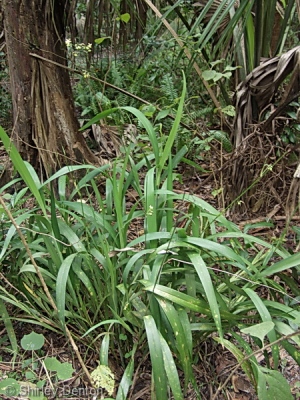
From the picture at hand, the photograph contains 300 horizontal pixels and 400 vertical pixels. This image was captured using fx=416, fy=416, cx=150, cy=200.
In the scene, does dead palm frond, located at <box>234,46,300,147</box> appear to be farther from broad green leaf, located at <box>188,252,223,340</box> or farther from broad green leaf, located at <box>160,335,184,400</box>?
broad green leaf, located at <box>160,335,184,400</box>

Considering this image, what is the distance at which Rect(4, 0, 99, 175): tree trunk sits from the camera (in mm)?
2074

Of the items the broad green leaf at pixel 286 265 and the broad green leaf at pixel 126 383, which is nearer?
the broad green leaf at pixel 126 383

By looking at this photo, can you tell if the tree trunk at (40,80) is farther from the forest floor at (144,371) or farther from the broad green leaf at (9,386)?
the broad green leaf at (9,386)

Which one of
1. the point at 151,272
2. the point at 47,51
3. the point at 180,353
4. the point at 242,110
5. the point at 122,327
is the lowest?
the point at 122,327

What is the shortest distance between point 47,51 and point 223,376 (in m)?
1.71

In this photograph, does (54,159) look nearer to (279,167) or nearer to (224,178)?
(224,178)

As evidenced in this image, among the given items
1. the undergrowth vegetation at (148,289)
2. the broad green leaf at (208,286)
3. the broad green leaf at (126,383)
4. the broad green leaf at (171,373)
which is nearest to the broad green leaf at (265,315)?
the undergrowth vegetation at (148,289)

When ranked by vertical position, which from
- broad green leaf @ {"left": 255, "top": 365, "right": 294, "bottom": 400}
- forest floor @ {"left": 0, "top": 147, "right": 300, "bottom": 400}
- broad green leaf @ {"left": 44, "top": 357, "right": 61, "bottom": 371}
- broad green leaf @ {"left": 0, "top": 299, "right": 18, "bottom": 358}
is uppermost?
broad green leaf @ {"left": 255, "top": 365, "right": 294, "bottom": 400}

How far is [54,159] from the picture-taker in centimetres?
217

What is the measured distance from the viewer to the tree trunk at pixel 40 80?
6.81 feet

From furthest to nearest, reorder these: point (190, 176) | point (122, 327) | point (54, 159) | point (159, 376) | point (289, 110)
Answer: point (190, 176) < point (54, 159) < point (289, 110) < point (122, 327) < point (159, 376)

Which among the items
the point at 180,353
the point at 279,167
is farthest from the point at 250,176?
the point at 180,353

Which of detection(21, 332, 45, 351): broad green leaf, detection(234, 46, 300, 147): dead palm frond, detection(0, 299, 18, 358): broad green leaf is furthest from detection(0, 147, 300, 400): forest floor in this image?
detection(234, 46, 300, 147): dead palm frond

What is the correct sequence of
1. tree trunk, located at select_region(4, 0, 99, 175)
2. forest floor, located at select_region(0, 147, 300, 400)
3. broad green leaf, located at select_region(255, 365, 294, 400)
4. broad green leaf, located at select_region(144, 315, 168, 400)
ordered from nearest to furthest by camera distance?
broad green leaf, located at select_region(255, 365, 294, 400), broad green leaf, located at select_region(144, 315, 168, 400), forest floor, located at select_region(0, 147, 300, 400), tree trunk, located at select_region(4, 0, 99, 175)
